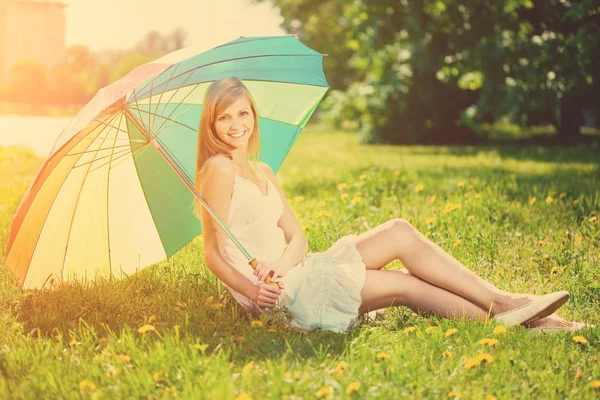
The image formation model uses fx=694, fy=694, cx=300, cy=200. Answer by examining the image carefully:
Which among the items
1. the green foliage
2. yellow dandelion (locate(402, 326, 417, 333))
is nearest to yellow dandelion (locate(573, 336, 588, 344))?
yellow dandelion (locate(402, 326, 417, 333))

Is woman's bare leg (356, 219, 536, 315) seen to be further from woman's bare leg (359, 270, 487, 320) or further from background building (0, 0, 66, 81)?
background building (0, 0, 66, 81)

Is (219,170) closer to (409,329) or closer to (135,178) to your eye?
(135,178)

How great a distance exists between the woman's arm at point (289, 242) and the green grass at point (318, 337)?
0.27 meters

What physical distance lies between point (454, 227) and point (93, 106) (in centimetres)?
298

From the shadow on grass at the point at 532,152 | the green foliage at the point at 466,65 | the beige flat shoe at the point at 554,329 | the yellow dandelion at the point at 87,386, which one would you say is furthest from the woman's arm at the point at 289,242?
the shadow on grass at the point at 532,152

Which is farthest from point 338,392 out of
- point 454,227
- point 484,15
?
point 484,15

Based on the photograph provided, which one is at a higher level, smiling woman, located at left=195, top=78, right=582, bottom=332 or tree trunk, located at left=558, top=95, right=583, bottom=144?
tree trunk, located at left=558, top=95, right=583, bottom=144

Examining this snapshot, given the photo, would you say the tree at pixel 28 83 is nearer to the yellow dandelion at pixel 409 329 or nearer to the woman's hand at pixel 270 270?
the woman's hand at pixel 270 270

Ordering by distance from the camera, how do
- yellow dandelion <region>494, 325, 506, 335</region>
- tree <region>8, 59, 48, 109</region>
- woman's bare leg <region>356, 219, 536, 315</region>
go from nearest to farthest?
yellow dandelion <region>494, 325, 506, 335</region>, woman's bare leg <region>356, 219, 536, 315</region>, tree <region>8, 59, 48, 109</region>

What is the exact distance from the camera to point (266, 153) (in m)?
4.21

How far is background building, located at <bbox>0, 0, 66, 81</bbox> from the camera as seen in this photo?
58.6 metres

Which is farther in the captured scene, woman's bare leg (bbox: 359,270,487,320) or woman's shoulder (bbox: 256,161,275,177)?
woman's shoulder (bbox: 256,161,275,177)

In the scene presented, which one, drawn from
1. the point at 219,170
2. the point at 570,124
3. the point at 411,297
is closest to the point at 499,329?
the point at 411,297

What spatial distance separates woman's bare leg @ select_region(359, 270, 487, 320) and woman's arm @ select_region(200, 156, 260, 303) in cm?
58
